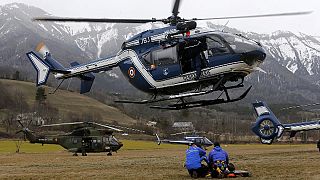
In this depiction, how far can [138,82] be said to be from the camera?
24438 millimetres

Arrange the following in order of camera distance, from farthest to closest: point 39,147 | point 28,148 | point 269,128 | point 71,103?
point 71,103 → point 39,147 → point 28,148 → point 269,128

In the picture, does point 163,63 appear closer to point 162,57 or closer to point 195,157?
point 162,57

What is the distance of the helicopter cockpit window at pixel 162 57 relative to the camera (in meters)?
22.4

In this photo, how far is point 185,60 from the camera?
73.5 feet

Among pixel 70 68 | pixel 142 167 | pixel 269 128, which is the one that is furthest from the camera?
pixel 269 128

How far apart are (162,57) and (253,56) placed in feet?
14.6

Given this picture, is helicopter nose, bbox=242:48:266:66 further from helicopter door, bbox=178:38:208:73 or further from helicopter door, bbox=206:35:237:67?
helicopter door, bbox=178:38:208:73

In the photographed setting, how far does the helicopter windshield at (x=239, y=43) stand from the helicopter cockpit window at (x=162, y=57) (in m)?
2.57

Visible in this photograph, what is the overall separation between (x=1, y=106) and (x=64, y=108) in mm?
22289

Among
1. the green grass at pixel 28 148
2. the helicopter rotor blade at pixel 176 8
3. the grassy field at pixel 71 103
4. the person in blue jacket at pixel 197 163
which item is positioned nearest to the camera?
the person in blue jacket at pixel 197 163

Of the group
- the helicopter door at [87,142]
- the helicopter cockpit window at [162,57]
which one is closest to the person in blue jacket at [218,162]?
the helicopter cockpit window at [162,57]

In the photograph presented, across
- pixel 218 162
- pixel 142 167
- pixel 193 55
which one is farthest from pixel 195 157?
pixel 142 167

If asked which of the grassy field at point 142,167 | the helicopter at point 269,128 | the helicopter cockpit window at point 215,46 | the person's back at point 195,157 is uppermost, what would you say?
the helicopter cockpit window at point 215,46

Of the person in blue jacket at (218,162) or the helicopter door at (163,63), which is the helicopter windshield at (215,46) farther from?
the person in blue jacket at (218,162)
